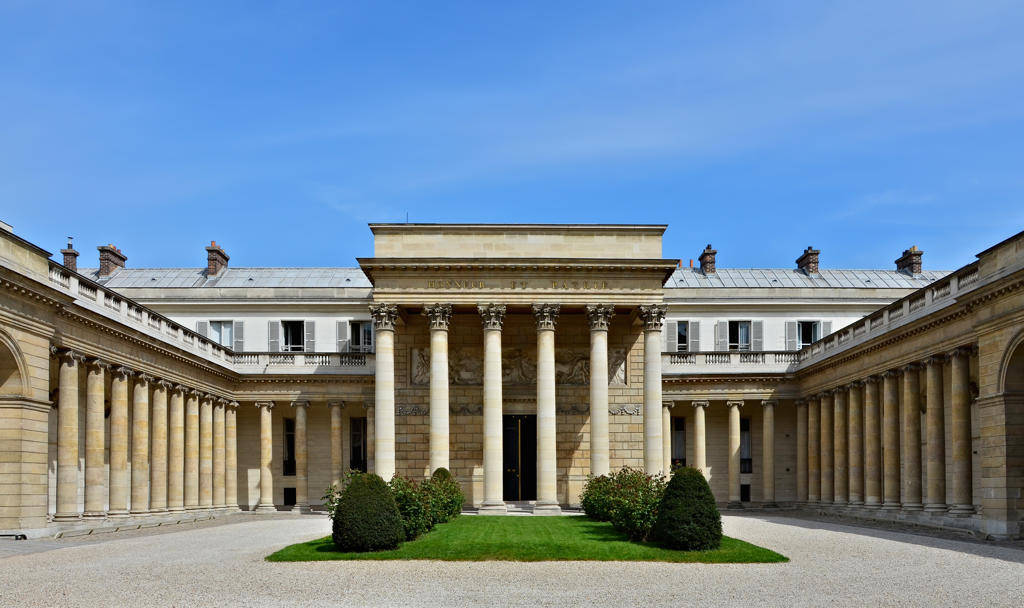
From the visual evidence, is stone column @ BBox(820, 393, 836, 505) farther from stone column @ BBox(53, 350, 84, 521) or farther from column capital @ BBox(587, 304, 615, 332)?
stone column @ BBox(53, 350, 84, 521)

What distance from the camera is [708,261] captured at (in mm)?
64750

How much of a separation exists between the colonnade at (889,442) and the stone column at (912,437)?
4cm

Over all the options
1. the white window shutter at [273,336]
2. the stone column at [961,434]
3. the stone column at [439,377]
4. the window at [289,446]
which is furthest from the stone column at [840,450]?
the white window shutter at [273,336]

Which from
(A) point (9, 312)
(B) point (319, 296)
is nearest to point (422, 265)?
(B) point (319, 296)

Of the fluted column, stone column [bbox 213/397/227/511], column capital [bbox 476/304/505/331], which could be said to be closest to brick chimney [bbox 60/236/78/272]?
stone column [bbox 213/397/227/511]

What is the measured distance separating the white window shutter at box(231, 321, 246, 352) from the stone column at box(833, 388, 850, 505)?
31.1 meters

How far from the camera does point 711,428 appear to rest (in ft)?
189

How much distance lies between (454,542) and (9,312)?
14499mm

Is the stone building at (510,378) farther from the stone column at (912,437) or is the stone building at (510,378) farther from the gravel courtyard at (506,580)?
the gravel courtyard at (506,580)

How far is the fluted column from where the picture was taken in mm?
54625

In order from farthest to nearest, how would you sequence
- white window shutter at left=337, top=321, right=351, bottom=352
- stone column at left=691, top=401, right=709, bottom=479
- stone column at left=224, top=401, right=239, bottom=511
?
white window shutter at left=337, top=321, right=351, bottom=352 < stone column at left=691, top=401, right=709, bottom=479 < stone column at left=224, top=401, right=239, bottom=511

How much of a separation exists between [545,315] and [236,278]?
2478 cm

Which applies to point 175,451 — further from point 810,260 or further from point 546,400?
point 810,260

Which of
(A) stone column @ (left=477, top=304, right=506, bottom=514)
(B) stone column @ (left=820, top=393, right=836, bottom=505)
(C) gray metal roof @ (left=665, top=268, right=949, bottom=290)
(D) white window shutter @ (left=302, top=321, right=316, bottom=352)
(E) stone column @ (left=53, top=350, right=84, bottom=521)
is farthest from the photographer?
(C) gray metal roof @ (left=665, top=268, right=949, bottom=290)
